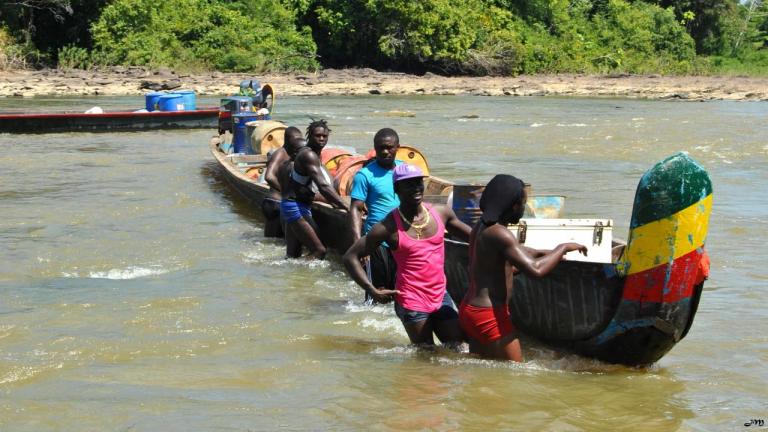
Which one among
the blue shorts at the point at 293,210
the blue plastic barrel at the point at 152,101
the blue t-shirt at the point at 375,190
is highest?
the blue t-shirt at the point at 375,190

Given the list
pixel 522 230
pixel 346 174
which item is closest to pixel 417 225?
pixel 522 230

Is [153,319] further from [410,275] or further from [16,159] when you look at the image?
[16,159]

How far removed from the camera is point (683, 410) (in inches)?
228

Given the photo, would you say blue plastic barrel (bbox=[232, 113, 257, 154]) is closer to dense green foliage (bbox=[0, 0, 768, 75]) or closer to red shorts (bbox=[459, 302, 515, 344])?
red shorts (bbox=[459, 302, 515, 344])

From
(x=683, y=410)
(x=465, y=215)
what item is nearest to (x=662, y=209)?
(x=683, y=410)

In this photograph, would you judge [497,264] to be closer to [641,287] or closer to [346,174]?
[641,287]

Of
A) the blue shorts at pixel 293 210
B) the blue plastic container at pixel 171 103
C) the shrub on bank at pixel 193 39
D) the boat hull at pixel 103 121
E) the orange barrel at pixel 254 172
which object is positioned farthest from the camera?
the shrub on bank at pixel 193 39

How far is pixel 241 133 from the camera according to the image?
1557cm

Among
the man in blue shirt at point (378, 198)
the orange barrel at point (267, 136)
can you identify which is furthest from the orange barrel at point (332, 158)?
the man in blue shirt at point (378, 198)

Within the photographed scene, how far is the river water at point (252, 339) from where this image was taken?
5738 mm

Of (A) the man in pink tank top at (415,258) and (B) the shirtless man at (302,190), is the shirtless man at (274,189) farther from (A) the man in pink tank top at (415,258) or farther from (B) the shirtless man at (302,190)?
(A) the man in pink tank top at (415,258)

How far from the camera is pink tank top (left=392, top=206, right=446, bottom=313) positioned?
579 centimetres

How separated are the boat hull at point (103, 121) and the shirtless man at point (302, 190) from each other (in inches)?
583

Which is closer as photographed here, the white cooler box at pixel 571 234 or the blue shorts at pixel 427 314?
the blue shorts at pixel 427 314
